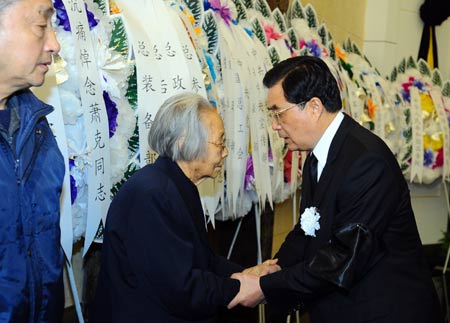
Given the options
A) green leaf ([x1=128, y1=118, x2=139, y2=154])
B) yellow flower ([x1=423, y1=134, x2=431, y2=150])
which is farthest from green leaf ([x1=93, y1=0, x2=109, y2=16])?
yellow flower ([x1=423, y1=134, x2=431, y2=150])

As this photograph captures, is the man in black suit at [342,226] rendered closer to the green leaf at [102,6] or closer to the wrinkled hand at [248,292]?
the wrinkled hand at [248,292]

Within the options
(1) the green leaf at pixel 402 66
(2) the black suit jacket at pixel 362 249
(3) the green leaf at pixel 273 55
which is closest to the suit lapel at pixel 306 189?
(2) the black suit jacket at pixel 362 249

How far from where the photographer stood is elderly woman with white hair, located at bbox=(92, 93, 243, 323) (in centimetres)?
171

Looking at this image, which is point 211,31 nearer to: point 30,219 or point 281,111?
point 281,111

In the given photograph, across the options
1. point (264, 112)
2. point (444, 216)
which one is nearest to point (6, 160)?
point (264, 112)

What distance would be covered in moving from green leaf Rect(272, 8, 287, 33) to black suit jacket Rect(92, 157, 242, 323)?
1681 millimetres

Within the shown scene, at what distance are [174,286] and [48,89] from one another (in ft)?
2.29

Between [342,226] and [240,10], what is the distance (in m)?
1.47

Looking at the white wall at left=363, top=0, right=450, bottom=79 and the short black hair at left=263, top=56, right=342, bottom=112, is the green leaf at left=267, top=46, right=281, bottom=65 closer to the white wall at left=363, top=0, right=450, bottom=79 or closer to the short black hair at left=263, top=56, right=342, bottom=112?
the short black hair at left=263, top=56, right=342, bottom=112

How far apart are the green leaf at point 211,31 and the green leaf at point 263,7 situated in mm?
654

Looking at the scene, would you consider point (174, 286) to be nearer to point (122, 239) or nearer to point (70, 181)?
point (122, 239)

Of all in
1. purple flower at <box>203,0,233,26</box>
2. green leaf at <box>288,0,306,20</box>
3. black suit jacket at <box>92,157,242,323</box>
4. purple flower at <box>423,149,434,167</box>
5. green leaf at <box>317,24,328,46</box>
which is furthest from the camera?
purple flower at <box>423,149,434,167</box>

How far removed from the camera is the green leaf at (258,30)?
300 centimetres

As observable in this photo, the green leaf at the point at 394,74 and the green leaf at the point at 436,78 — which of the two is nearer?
the green leaf at the point at 394,74
